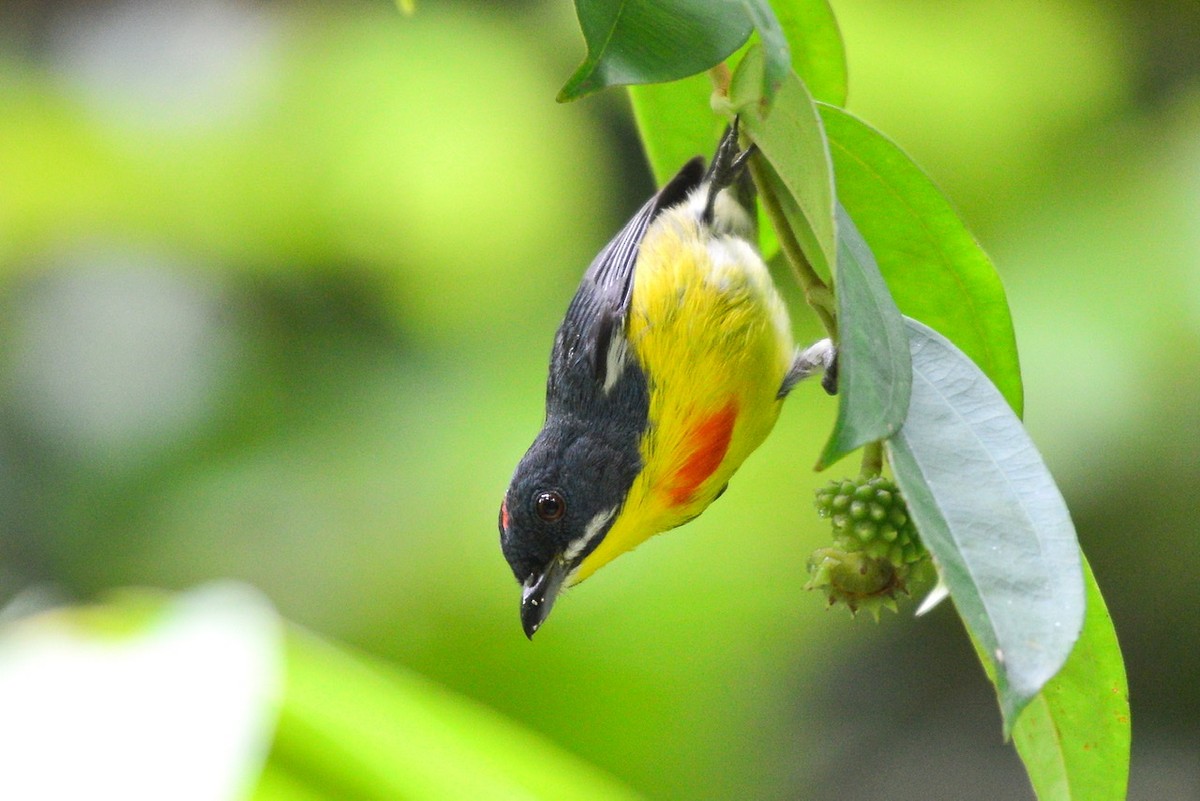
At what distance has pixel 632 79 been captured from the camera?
1045mm

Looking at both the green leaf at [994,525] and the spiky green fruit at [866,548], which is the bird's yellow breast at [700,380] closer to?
the spiky green fruit at [866,548]

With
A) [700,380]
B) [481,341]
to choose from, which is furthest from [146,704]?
[481,341]

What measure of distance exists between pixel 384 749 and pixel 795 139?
5.86ft

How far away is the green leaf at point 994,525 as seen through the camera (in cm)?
97

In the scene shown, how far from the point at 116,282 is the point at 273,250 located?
2.77 feet

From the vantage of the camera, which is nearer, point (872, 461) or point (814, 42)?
point (872, 461)

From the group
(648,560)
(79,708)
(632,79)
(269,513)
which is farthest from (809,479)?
(632,79)

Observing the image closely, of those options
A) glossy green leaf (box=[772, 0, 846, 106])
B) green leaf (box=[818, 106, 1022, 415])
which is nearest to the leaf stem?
green leaf (box=[818, 106, 1022, 415])

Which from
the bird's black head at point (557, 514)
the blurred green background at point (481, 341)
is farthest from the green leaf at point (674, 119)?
the blurred green background at point (481, 341)

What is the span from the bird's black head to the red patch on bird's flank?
10 cm

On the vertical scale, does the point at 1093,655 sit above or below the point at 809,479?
above

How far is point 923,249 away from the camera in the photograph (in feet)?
5.23

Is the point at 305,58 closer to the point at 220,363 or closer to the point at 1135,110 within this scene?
the point at 220,363

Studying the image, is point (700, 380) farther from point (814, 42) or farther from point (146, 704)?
point (146, 704)
